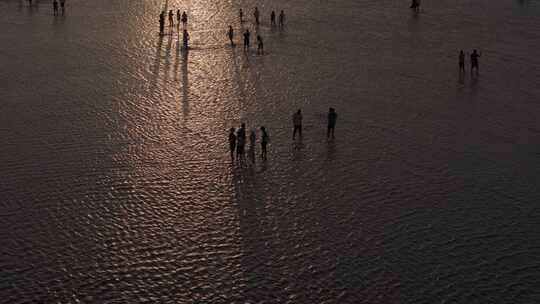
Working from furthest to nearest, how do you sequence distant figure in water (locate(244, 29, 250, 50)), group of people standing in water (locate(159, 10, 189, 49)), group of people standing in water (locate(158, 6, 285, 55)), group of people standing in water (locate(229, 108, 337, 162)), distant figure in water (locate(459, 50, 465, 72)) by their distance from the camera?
group of people standing in water (locate(159, 10, 189, 49))
group of people standing in water (locate(158, 6, 285, 55))
distant figure in water (locate(244, 29, 250, 50))
distant figure in water (locate(459, 50, 465, 72))
group of people standing in water (locate(229, 108, 337, 162))

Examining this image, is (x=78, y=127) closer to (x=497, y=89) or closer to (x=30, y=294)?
(x=30, y=294)

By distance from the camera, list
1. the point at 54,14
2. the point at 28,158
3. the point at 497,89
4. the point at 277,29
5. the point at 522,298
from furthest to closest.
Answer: the point at 54,14
the point at 277,29
the point at 497,89
the point at 28,158
the point at 522,298

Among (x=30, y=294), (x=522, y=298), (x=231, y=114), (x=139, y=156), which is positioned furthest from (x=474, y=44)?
(x=30, y=294)

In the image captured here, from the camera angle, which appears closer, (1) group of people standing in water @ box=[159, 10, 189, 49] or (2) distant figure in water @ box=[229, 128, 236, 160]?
(2) distant figure in water @ box=[229, 128, 236, 160]

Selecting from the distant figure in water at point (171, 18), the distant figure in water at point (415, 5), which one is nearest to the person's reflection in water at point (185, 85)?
the distant figure in water at point (171, 18)

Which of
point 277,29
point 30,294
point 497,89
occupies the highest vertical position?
point 277,29

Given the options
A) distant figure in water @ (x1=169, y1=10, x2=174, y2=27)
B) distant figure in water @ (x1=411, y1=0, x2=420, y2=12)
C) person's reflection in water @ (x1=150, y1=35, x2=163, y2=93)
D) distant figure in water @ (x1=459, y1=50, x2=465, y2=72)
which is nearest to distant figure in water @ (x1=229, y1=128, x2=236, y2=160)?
person's reflection in water @ (x1=150, y1=35, x2=163, y2=93)

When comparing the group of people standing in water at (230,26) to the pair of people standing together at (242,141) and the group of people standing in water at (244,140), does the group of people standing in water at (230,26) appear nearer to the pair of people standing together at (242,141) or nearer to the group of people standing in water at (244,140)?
the group of people standing in water at (244,140)

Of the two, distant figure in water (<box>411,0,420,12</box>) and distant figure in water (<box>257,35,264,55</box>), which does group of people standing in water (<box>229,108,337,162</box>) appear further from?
distant figure in water (<box>411,0,420,12</box>)

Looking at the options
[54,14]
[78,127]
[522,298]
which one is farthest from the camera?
[54,14]
